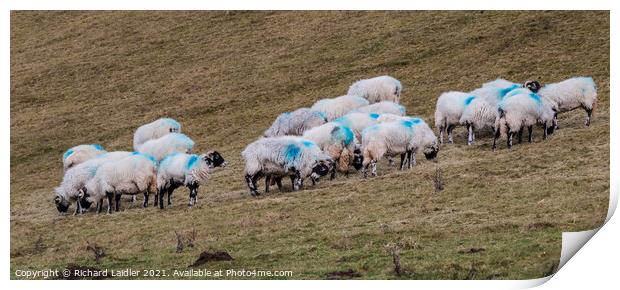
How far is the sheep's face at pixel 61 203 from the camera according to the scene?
83.4 feet

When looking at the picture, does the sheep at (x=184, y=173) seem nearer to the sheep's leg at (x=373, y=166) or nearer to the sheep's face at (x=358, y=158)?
the sheep's face at (x=358, y=158)

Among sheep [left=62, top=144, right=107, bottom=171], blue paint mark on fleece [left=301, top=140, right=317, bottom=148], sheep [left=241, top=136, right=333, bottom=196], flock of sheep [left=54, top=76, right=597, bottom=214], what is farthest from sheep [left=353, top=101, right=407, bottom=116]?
sheep [left=62, top=144, right=107, bottom=171]

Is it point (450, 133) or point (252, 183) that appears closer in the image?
point (252, 183)

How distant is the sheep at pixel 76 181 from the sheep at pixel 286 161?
385cm

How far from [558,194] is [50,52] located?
31397 mm

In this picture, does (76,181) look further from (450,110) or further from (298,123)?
(450,110)

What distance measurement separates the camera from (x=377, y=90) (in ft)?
110

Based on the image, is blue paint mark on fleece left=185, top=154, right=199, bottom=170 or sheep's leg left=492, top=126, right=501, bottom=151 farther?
sheep's leg left=492, top=126, right=501, bottom=151

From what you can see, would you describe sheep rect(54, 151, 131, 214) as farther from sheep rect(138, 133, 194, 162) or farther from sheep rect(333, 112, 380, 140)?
sheep rect(333, 112, 380, 140)

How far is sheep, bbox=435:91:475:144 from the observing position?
92.4 ft

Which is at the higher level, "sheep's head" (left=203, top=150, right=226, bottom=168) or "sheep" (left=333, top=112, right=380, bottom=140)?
"sheep" (left=333, top=112, right=380, bottom=140)

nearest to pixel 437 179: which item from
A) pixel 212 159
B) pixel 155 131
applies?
pixel 212 159

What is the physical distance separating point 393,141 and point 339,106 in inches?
207

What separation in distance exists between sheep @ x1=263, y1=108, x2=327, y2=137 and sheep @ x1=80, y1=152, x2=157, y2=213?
17.1 feet
